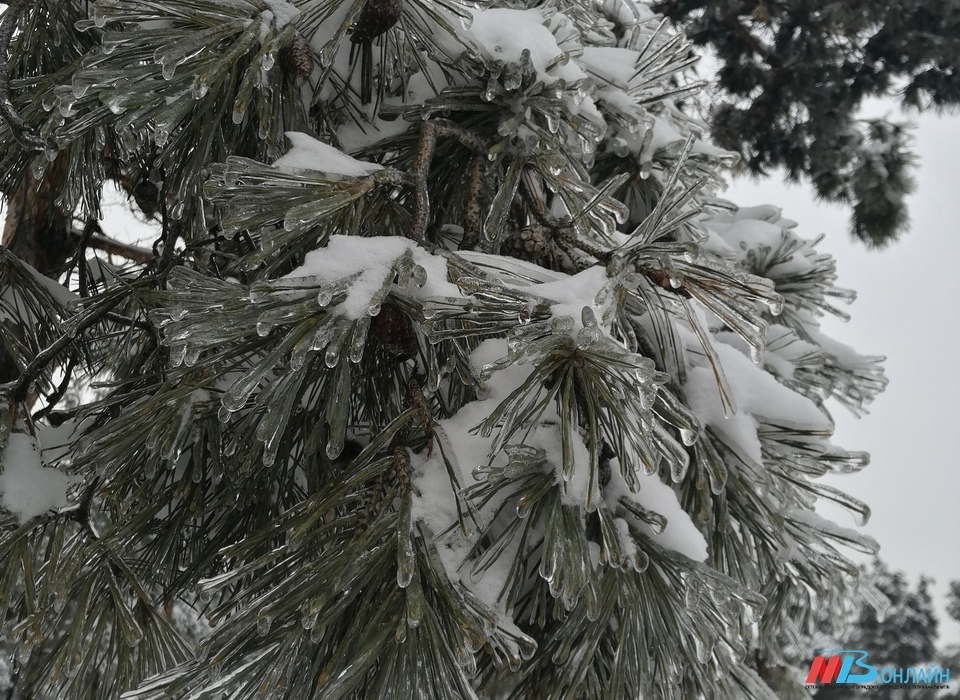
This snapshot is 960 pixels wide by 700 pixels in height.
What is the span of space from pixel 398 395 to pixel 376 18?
1.48 feet

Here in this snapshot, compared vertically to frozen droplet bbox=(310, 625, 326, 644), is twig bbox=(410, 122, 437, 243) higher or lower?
higher

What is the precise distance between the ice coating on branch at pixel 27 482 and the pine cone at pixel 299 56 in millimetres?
567

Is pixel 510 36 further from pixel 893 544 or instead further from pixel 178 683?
pixel 893 544

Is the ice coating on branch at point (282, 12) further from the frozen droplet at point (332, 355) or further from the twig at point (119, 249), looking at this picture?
the twig at point (119, 249)

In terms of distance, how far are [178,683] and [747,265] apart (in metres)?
1.27

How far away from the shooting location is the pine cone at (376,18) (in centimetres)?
84

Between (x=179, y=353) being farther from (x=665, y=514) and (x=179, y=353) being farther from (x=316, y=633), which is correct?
(x=665, y=514)

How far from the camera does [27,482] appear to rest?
87cm

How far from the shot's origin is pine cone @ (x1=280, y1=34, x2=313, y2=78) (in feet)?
2.77

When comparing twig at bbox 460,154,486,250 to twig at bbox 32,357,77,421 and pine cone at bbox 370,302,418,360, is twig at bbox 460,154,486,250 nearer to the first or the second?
pine cone at bbox 370,302,418,360

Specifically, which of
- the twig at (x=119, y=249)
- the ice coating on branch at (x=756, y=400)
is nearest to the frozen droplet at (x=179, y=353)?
the ice coating on branch at (x=756, y=400)

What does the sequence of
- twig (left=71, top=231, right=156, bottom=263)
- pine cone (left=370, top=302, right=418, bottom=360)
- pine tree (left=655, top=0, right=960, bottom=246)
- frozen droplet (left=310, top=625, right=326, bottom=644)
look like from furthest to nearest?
pine tree (left=655, top=0, right=960, bottom=246)
twig (left=71, top=231, right=156, bottom=263)
pine cone (left=370, top=302, right=418, bottom=360)
frozen droplet (left=310, top=625, right=326, bottom=644)

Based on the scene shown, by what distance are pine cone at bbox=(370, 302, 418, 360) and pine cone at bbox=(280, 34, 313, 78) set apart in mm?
348

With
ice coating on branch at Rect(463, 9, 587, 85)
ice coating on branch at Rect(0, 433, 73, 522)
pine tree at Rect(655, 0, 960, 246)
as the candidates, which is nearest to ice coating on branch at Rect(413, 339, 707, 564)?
ice coating on branch at Rect(463, 9, 587, 85)
